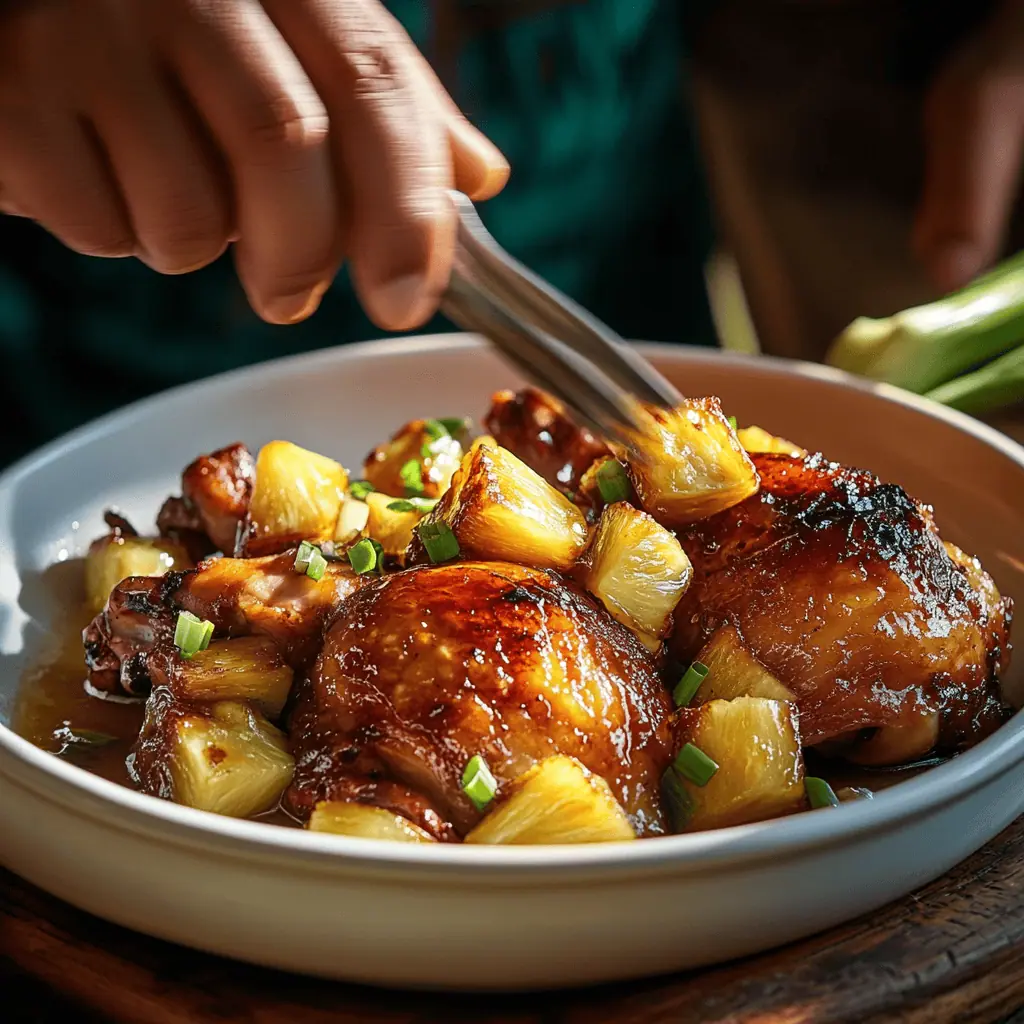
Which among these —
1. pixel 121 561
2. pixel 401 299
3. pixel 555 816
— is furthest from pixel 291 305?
pixel 555 816

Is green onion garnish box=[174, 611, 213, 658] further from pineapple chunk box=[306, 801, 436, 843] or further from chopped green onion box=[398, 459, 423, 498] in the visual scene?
chopped green onion box=[398, 459, 423, 498]

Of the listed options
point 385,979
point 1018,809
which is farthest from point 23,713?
point 1018,809

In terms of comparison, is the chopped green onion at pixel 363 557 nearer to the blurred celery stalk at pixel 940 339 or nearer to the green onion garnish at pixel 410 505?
the green onion garnish at pixel 410 505

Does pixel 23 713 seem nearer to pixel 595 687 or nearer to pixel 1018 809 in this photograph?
pixel 595 687

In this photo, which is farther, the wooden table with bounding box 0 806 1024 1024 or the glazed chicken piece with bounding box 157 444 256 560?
the glazed chicken piece with bounding box 157 444 256 560

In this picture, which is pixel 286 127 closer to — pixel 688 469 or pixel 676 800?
pixel 688 469

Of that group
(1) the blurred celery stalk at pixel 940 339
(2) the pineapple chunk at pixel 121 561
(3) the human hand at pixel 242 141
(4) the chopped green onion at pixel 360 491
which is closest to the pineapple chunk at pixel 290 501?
(4) the chopped green onion at pixel 360 491

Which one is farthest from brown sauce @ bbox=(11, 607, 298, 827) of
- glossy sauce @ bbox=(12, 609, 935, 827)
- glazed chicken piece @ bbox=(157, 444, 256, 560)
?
glazed chicken piece @ bbox=(157, 444, 256, 560)
